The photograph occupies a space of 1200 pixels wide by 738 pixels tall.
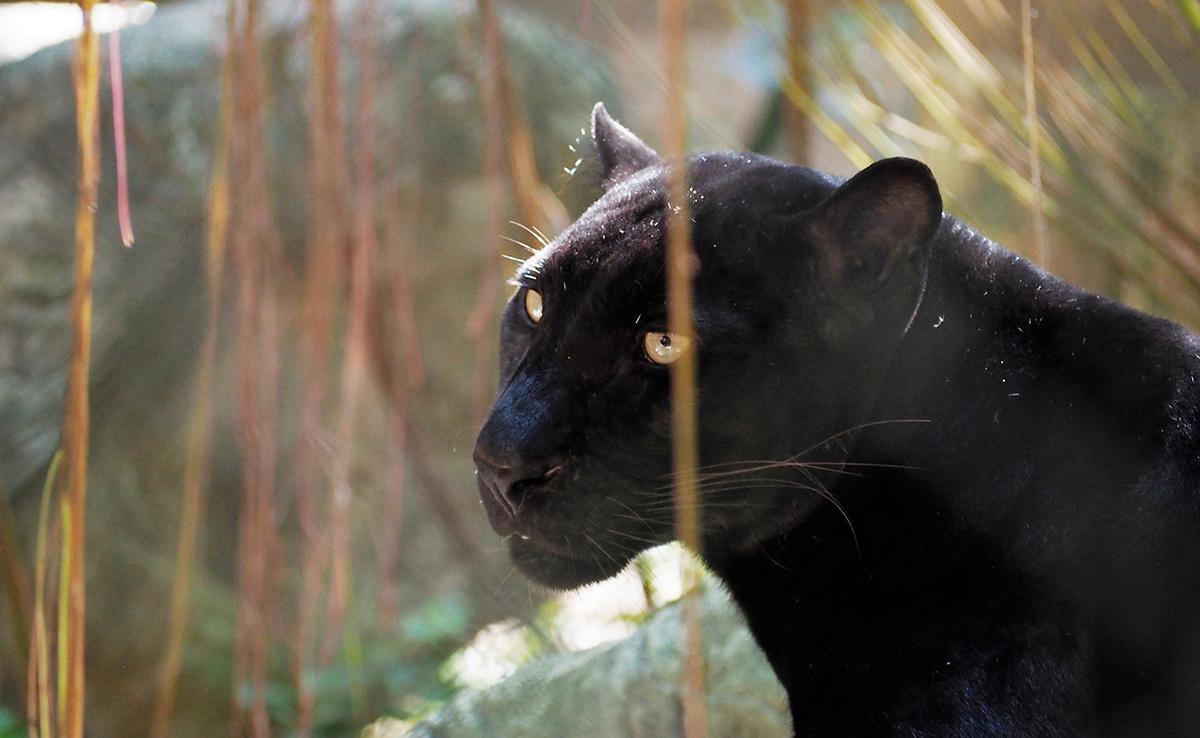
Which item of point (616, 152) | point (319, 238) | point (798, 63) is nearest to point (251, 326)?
point (319, 238)

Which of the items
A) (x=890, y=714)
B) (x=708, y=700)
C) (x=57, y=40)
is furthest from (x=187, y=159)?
(x=890, y=714)

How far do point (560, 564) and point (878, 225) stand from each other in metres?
0.58

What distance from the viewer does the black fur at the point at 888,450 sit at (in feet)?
4.02

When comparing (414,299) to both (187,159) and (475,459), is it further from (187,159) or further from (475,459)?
(475,459)

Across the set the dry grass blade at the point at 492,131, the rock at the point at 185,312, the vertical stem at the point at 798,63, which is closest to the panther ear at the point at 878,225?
the dry grass blade at the point at 492,131

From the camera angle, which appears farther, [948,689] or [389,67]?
[389,67]

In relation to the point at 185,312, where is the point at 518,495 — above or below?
below

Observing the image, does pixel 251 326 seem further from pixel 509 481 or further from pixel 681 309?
pixel 681 309

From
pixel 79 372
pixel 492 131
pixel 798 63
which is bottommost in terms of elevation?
pixel 79 372

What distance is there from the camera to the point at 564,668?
6.40 ft

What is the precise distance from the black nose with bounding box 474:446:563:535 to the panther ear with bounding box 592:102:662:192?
1.73 ft

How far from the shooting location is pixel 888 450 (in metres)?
1.36

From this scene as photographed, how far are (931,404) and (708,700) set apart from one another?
744mm

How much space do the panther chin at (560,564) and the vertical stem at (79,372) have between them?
0.53 metres
